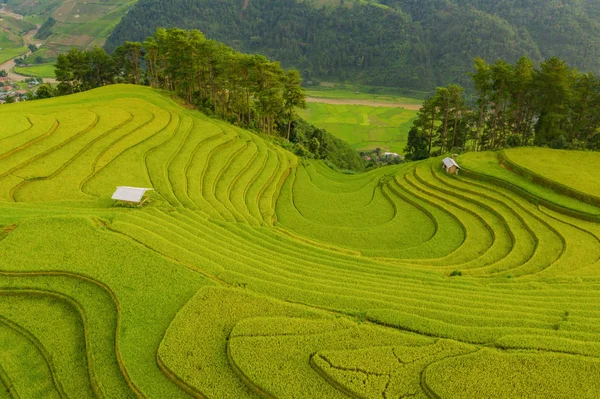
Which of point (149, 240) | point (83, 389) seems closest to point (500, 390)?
point (83, 389)

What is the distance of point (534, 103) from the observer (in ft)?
110

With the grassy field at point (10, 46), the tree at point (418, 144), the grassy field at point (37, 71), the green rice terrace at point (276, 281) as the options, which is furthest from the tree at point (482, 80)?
the grassy field at point (10, 46)

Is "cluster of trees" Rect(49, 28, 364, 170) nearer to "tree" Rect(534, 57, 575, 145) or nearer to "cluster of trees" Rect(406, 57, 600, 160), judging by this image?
"cluster of trees" Rect(406, 57, 600, 160)

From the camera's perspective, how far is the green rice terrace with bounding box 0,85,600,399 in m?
7.86

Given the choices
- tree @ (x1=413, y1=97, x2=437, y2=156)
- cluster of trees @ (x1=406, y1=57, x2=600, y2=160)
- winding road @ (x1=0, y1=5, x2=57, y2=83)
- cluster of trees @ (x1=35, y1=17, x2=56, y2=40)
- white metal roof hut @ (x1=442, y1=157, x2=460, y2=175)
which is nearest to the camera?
white metal roof hut @ (x1=442, y1=157, x2=460, y2=175)

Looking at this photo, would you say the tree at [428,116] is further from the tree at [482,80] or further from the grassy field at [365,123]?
the grassy field at [365,123]

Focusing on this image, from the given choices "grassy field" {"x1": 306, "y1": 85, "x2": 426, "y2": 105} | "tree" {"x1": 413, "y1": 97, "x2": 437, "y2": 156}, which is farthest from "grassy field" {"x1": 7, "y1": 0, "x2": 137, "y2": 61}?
"tree" {"x1": 413, "y1": 97, "x2": 437, "y2": 156}

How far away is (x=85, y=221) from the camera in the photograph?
42.6 ft

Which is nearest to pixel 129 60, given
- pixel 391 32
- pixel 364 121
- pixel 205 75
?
pixel 205 75

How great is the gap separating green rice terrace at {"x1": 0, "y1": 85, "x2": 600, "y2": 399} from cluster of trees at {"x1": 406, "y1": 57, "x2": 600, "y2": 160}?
23.9 feet

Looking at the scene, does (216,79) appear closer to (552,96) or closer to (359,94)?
(552,96)

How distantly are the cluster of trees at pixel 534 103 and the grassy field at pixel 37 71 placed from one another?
121581 millimetres

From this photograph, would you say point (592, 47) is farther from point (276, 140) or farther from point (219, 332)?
point (219, 332)

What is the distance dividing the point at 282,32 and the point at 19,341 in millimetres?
145008
